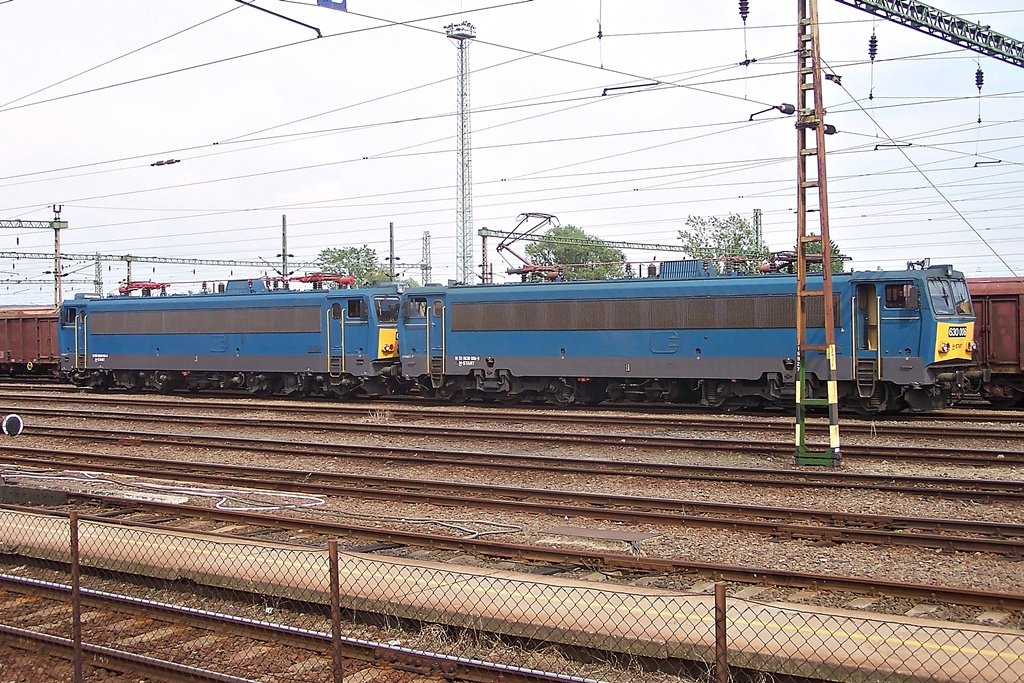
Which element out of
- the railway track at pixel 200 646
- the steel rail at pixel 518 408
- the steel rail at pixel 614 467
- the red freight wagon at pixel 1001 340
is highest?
the red freight wagon at pixel 1001 340

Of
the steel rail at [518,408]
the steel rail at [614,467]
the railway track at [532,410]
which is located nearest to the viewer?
the steel rail at [614,467]

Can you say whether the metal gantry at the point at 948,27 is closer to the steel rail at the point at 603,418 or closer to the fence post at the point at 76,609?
the steel rail at the point at 603,418

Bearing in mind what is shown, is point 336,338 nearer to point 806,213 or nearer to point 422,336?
point 422,336

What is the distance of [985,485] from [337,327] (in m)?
19.9

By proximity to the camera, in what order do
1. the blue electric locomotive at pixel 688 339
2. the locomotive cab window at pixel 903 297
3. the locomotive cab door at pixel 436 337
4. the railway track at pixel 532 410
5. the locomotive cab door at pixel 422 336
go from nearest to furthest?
1. the locomotive cab window at pixel 903 297
2. the railway track at pixel 532 410
3. the blue electric locomotive at pixel 688 339
4. the locomotive cab door at pixel 436 337
5. the locomotive cab door at pixel 422 336

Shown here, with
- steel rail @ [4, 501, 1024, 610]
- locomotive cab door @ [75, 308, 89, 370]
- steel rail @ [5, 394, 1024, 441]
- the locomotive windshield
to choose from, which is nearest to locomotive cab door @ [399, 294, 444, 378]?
steel rail @ [5, 394, 1024, 441]

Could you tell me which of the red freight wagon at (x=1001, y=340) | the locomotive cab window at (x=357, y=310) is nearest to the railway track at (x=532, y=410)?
the red freight wagon at (x=1001, y=340)

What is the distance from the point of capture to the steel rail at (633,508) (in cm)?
1069

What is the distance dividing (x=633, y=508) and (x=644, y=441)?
18.6 feet

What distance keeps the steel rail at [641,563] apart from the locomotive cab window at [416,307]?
16.1m

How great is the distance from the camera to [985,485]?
13.6 meters

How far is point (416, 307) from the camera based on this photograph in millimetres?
28375

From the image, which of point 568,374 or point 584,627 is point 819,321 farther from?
point 584,627

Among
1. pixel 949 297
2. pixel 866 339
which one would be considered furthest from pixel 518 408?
pixel 949 297
